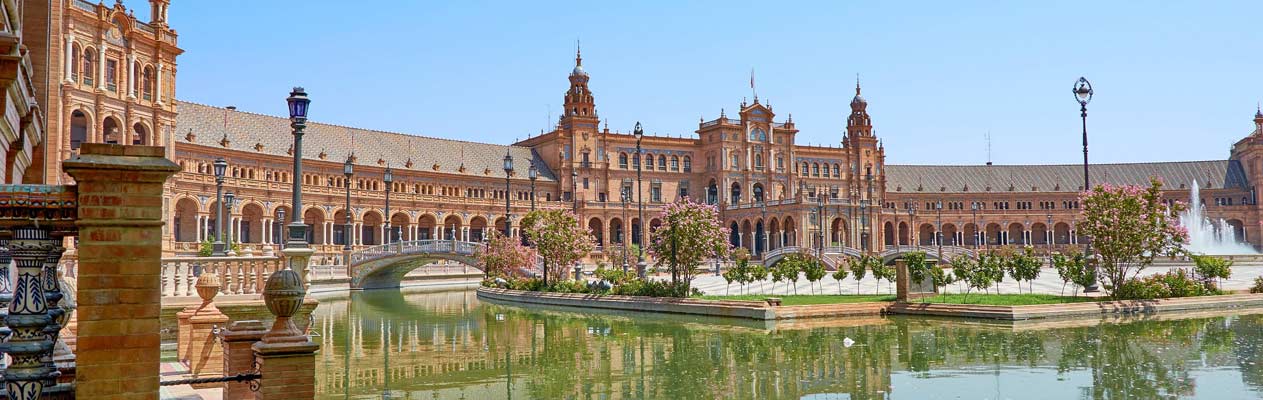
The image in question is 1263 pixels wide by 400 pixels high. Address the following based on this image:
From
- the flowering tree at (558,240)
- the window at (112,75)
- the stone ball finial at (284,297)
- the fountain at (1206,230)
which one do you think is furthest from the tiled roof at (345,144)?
the fountain at (1206,230)

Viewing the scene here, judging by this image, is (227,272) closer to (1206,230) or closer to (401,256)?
(401,256)

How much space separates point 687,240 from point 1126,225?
14.2m

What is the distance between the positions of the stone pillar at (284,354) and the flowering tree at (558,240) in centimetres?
3313

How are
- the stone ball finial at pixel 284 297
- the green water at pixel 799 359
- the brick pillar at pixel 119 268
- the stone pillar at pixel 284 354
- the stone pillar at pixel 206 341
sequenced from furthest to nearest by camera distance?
the green water at pixel 799 359 < the stone pillar at pixel 206 341 < the stone ball finial at pixel 284 297 < the stone pillar at pixel 284 354 < the brick pillar at pixel 119 268

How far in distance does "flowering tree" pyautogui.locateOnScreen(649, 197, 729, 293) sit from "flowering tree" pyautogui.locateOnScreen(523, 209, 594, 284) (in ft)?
27.2

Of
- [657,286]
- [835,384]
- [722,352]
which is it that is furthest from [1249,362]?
[657,286]

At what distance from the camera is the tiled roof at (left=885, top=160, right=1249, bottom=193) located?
113 meters

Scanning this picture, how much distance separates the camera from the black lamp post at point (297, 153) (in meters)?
17.2

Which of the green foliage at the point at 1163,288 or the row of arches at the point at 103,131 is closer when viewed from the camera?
the green foliage at the point at 1163,288

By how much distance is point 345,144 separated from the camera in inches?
3243

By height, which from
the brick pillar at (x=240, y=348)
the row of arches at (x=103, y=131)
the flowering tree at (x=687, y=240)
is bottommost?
the brick pillar at (x=240, y=348)

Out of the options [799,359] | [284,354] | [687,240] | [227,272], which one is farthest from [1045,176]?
[284,354]

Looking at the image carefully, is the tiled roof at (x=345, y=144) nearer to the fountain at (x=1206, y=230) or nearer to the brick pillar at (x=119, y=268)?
the brick pillar at (x=119, y=268)

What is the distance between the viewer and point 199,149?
218 feet
